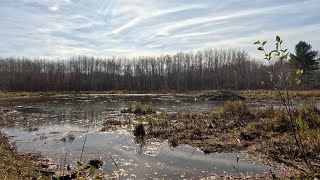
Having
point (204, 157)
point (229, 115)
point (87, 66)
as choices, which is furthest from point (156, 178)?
point (87, 66)

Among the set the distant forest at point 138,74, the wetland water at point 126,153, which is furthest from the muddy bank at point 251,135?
the distant forest at point 138,74

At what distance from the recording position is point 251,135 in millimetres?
14547

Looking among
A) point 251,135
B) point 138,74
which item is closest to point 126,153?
point 251,135

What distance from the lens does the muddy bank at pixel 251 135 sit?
35.6 ft

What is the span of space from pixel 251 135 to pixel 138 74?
325 ft

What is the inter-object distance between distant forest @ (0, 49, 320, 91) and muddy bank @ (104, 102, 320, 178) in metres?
71.5

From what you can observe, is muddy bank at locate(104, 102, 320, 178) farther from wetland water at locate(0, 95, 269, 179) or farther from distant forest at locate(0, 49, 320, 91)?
distant forest at locate(0, 49, 320, 91)

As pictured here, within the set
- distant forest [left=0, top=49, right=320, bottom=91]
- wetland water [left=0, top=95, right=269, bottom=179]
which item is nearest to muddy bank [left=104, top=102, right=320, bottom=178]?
wetland water [left=0, top=95, right=269, bottom=179]

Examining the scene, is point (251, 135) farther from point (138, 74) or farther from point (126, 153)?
point (138, 74)

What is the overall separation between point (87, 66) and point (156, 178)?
11660 centimetres

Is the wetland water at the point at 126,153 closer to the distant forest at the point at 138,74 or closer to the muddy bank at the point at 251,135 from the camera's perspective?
the muddy bank at the point at 251,135

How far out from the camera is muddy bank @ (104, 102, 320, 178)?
10.8 metres

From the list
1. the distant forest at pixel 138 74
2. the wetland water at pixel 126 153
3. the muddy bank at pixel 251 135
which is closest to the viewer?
the wetland water at pixel 126 153

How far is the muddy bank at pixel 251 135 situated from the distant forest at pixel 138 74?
71482mm
